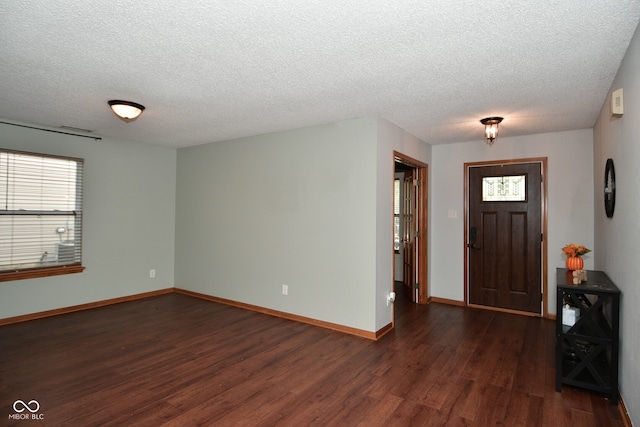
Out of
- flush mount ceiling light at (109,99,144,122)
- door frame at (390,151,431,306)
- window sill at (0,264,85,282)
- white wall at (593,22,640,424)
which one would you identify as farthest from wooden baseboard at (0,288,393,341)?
flush mount ceiling light at (109,99,144,122)

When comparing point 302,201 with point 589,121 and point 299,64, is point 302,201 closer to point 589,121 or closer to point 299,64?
point 299,64

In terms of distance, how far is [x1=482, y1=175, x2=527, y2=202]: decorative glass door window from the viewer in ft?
15.4

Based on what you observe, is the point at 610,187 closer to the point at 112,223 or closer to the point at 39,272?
the point at 112,223

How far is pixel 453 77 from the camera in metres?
2.76

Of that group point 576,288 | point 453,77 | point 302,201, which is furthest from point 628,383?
point 302,201

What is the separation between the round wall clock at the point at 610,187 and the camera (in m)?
2.78

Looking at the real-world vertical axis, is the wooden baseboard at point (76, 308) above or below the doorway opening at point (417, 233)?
below

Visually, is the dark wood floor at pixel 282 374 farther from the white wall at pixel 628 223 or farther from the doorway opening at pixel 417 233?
the doorway opening at pixel 417 233

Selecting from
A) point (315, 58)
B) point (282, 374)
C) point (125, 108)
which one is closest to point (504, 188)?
point (315, 58)

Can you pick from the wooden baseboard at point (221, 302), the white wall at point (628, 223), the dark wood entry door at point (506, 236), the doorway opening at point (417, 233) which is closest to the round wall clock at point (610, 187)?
the white wall at point (628, 223)

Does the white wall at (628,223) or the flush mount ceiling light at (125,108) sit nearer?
the white wall at (628,223)

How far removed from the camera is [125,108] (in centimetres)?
335

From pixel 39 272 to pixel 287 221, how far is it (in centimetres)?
312

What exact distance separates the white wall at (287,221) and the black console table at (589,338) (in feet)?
5.49
